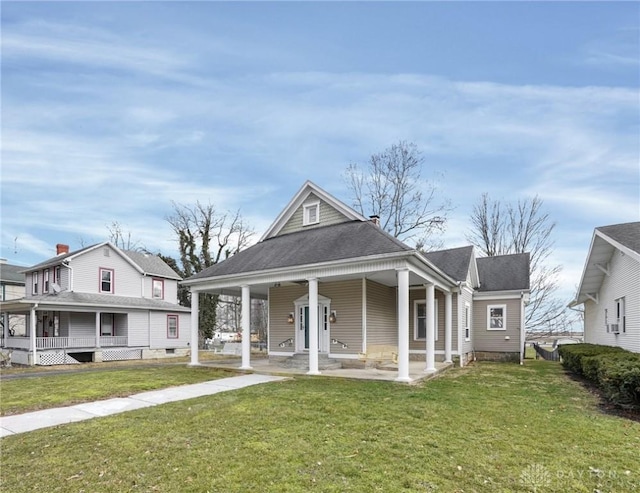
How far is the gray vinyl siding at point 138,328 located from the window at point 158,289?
2449mm

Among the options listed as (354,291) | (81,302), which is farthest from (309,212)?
(81,302)

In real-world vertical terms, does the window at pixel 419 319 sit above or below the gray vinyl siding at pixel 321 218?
below

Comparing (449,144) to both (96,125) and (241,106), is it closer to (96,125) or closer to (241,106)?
(241,106)

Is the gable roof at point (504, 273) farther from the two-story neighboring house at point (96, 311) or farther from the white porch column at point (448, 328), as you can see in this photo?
the two-story neighboring house at point (96, 311)

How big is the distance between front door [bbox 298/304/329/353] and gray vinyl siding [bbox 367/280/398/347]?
1.67m

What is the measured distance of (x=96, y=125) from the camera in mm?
13945

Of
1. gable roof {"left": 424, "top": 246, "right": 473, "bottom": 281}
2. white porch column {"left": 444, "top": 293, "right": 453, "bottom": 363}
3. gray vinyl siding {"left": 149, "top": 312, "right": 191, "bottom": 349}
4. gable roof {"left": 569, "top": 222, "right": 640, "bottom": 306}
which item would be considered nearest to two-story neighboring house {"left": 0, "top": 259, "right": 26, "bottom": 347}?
gray vinyl siding {"left": 149, "top": 312, "right": 191, "bottom": 349}

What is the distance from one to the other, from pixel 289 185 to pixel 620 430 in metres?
22.5

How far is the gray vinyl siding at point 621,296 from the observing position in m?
11.7

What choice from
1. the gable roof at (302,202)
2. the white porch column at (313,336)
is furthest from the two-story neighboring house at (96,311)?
the white porch column at (313,336)

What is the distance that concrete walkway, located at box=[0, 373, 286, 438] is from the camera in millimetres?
6875

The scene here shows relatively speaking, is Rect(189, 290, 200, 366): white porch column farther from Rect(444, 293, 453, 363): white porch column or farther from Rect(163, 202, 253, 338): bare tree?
Rect(163, 202, 253, 338): bare tree

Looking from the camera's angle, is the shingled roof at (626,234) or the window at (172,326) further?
the window at (172,326)

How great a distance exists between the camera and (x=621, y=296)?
13.3 metres
